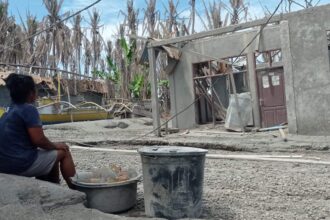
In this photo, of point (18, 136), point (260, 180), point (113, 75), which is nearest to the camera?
point (18, 136)

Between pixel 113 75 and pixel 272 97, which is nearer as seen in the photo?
pixel 272 97

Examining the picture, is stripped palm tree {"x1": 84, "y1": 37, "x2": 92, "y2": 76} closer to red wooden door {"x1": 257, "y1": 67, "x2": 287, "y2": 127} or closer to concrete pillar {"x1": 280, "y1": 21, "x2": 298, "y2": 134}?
red wooden door {"x1": 257, "y1": 67, "x2": 287, "y2": 127}

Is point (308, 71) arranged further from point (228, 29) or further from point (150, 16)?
point (150, 16)

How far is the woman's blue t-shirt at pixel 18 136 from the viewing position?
4231 millimetres

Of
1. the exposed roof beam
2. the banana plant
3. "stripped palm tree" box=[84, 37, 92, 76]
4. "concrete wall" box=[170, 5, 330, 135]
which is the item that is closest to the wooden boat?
the banana plant

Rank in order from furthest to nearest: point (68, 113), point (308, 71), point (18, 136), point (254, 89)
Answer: point (68, 113) → point (254, 89) → point (308, 71) → point (18, 136)

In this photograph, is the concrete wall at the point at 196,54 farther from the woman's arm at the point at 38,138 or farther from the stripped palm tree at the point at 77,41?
the stripped palm tree at the point at 77,41

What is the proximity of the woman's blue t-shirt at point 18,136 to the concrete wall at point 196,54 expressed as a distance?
389 inches

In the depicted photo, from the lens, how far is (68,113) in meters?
20.1

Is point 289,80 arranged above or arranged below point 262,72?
below

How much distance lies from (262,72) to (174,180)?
10.5 meters

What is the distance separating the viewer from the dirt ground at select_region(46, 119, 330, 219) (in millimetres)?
4656

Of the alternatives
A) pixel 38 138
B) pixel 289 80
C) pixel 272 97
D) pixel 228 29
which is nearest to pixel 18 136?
pixel 38 138

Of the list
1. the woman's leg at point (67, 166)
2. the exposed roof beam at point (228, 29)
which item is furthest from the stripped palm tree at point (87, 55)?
the woman's leg at point (67, 166)
